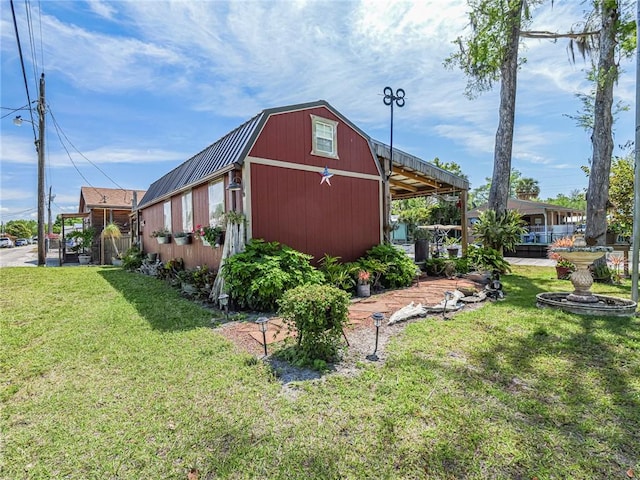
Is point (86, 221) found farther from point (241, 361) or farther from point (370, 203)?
point (241, 361)

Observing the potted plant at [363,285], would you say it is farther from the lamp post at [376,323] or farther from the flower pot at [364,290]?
the lamp post at [376,323]

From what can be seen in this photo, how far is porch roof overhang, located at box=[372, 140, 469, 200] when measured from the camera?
890cm

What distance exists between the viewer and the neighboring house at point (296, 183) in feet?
21.1

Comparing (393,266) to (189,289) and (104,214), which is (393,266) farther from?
(104,214)

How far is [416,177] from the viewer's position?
1030 centimetres

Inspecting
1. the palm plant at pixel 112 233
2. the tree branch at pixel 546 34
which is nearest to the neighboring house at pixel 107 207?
the palm plant at pixel 112 233

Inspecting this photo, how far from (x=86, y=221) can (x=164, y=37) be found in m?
17.5

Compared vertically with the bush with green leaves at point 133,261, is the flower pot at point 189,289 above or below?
below

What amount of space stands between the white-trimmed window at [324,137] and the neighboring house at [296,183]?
0.08ft

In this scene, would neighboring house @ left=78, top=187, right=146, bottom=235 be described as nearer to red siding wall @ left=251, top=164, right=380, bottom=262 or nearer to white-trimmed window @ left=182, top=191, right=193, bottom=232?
white-trimmed window @ left=182, top=191, right=193, bottom=232

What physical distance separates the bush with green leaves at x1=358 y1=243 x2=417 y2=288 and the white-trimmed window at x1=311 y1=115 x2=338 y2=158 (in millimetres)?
2700

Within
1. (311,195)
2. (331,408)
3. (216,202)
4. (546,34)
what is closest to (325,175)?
(311,195)

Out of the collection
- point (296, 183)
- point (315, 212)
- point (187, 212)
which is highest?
point (296, 183)

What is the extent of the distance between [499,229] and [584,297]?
17.0 feet
